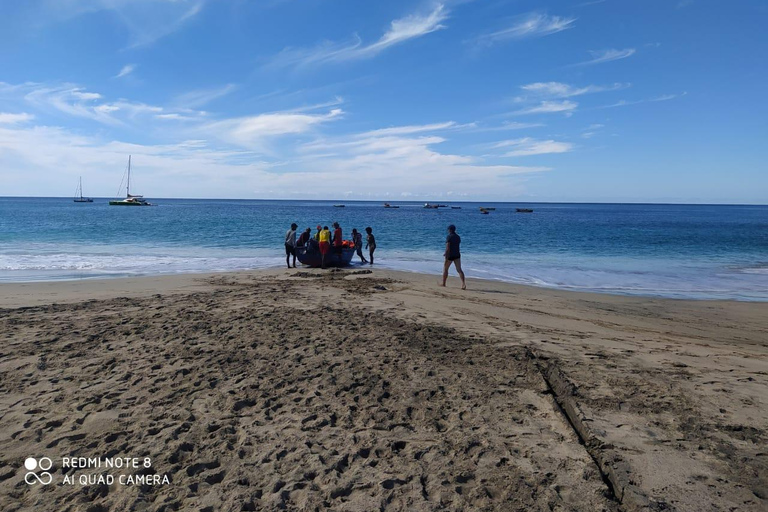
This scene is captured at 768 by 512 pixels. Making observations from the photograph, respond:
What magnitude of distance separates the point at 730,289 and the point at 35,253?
29.8 meters

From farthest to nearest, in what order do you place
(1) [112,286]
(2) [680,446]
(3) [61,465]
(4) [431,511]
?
(1) [112,286]
(2) [680,446]
(3) [61,465]
(4) [431,511]

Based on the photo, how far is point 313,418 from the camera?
4.72 metres

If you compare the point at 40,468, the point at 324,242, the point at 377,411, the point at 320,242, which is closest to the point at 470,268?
the point at 324,242

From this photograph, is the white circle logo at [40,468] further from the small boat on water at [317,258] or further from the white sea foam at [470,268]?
the small boat on water at [317,258]

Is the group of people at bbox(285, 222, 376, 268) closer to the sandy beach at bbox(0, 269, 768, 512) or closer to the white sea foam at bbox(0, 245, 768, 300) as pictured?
the white sea foam at bbox(0, 245, 768, 300)

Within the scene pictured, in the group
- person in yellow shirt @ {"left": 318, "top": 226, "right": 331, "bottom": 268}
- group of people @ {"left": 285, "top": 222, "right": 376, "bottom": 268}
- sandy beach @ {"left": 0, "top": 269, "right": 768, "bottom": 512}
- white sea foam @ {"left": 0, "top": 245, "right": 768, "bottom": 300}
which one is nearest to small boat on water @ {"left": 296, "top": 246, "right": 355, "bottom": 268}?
group of people @ {"left": 285, "top": 222, "right": 376, "bottom": 268}

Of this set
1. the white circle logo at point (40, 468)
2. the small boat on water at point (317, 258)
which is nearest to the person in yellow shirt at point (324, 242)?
the small boat on water at point (317, 258)

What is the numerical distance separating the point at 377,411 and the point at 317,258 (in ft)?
43.9

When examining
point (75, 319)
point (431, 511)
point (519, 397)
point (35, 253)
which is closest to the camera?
point (431, 511)

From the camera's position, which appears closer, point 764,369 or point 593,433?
point 593,433

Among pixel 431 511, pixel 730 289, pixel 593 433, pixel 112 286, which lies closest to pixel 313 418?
pixel 431 511

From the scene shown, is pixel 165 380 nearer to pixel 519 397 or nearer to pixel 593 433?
pixel 519 397

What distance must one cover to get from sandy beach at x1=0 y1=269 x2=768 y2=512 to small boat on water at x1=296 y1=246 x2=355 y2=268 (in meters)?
8.52

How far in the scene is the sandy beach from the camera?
140 inches
